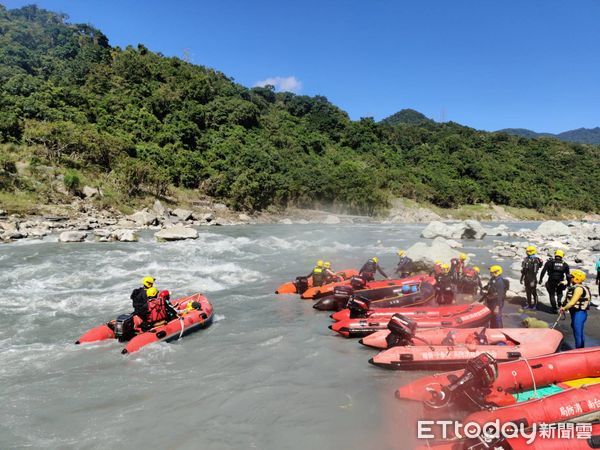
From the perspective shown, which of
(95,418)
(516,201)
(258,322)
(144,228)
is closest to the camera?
(95,418)

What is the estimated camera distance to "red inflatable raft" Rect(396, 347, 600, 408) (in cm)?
523

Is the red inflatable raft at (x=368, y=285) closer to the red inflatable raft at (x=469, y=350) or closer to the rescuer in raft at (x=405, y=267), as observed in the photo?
the rescuer in raft at (x=405, y=267)

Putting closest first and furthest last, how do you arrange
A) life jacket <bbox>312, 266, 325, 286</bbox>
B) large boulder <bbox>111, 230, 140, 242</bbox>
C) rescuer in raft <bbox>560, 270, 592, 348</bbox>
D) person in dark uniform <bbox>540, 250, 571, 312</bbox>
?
1. rescuer in raft <bbox>560, 270, 592, 348</bbox>
2. person in dark uniform <bbox>540, 250, 571, 312</bbox>
3. life jacket <bbox>312, 266, 325, 286</bbox>
4. large boulder <bbox>111, 230, 140, 242</bbox>

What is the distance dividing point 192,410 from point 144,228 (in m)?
25.2

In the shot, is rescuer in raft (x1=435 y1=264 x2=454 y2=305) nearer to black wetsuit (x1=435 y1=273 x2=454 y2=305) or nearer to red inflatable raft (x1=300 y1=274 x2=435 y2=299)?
black wetsuit (x1=435 y1=273 x2=454 y2=305)

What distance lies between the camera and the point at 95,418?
18.9 feet

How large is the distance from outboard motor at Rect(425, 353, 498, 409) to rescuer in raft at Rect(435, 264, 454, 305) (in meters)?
5.75

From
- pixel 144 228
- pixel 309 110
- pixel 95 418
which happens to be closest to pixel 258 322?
pixel 95 418

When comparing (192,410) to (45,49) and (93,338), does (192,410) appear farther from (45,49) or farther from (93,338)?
(45,49)

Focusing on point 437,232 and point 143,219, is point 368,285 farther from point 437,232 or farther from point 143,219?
point 143,219

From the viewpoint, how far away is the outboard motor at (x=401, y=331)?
7418mm

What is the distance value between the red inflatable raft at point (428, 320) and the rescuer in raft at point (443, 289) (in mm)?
1216

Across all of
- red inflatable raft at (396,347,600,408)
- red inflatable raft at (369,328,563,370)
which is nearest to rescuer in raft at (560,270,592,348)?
red inflatable raft at (369,328,563,370)

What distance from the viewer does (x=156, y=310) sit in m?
8.91
